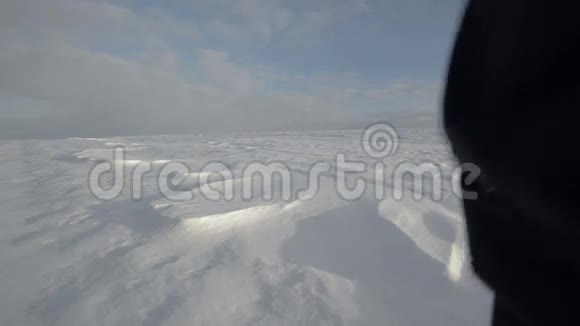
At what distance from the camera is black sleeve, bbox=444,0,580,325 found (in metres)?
0.33

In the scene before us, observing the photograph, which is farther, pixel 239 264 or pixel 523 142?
pixel 239 264

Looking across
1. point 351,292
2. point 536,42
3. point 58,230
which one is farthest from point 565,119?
point 58,230

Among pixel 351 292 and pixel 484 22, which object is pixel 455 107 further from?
pixel 351 292

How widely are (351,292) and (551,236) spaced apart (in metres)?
1.54

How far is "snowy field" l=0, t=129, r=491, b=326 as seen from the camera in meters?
1.54

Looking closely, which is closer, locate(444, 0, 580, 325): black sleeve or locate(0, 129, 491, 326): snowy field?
locate(444, 0, 580, 325): black sleeve

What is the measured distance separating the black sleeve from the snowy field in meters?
0.68

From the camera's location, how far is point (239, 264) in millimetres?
2018

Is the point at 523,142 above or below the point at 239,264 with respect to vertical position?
above

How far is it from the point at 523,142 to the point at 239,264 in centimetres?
199

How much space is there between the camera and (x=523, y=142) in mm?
376

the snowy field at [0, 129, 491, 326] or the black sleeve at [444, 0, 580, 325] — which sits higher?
the black sleeve at [444, 0, 580, 325]

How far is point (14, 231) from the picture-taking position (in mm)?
2670

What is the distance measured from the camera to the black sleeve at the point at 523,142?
33cm
